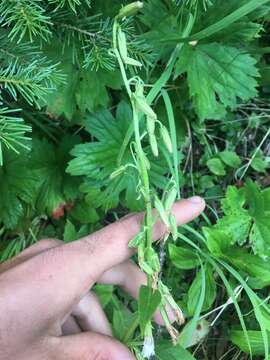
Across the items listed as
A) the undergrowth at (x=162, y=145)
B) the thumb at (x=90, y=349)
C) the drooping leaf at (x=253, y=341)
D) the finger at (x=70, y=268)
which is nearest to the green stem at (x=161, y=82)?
the undergrowth at (x=162, y=145)

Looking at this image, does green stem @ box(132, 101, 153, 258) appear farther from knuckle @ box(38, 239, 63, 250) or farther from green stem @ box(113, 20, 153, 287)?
knuckle @ box(38, 239, 63, 250)

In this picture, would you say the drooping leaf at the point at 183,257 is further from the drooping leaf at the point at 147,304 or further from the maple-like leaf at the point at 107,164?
the drooping leaf at the point at 147,304

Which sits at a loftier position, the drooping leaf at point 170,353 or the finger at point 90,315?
the finger at point 90,315

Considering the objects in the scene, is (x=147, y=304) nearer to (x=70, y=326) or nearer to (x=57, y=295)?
(x=57, y=295)

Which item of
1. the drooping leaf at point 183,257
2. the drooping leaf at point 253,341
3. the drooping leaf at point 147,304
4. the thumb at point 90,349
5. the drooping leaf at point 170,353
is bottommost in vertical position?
the drooping leaf at point 253,341

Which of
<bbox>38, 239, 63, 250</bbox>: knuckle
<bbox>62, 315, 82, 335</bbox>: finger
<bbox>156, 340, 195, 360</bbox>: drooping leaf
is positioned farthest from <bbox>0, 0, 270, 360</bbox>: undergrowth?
<bbox>38, 239, 63, 250</bbox>: knuckle

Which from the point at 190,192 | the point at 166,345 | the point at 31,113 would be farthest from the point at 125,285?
the point at 31,113

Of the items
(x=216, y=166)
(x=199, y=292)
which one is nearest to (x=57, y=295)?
(x=199, y=292)
